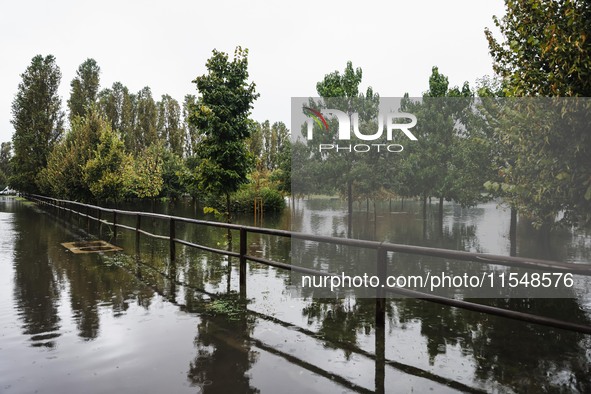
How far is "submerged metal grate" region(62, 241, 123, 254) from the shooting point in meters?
13.2

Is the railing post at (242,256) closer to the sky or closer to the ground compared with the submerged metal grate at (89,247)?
closer to the sky

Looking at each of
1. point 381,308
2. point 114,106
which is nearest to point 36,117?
point 114,106

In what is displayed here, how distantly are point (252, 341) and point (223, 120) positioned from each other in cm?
1206

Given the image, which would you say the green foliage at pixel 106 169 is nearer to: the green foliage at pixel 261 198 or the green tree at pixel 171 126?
the green foliage at pixel 261 198

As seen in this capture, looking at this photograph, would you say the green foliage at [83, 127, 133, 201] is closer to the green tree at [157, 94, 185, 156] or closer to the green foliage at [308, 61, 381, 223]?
the green foliage at [308, 61, 381, 223]

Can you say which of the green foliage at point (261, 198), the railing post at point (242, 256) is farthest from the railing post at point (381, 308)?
the green foliage at point (261, 198)

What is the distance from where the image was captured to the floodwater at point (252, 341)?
13.7 feet

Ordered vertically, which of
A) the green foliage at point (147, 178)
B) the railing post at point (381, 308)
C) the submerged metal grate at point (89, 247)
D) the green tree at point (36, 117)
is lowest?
the submerged metal grate at point (89, 247)

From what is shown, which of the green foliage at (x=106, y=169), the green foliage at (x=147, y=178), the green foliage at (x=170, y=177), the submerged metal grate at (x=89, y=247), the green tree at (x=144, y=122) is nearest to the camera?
the submerged metal grate at (x=89, y=247)

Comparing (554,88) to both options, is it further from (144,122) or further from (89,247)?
(144,122)

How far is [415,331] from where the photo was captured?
19.5 feet

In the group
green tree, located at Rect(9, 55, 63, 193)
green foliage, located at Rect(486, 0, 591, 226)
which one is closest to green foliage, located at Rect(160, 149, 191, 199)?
green tree, located at Rect(9, 55, 63, 193)

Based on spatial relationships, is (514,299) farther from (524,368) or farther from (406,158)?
(406,158)

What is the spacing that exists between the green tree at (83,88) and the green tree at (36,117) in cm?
616
